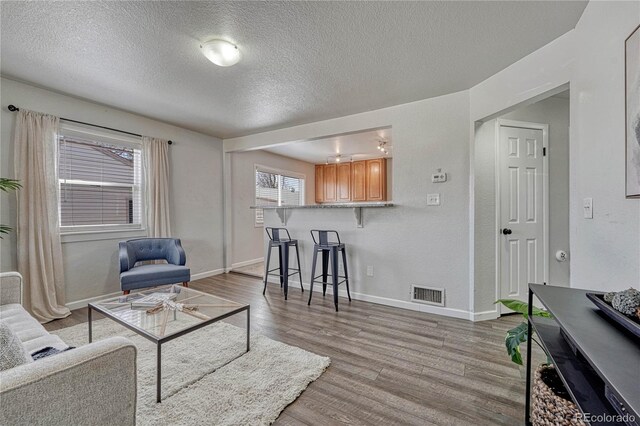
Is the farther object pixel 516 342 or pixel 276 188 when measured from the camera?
pixel 276 188

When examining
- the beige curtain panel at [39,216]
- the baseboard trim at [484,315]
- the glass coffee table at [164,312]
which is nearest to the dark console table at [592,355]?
the baseboard trim at [484,315]

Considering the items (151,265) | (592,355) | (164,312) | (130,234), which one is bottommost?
(164,312)

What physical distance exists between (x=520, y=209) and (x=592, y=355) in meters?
2.64

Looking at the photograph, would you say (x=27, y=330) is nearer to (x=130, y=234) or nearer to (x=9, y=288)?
(x=9, y=288)

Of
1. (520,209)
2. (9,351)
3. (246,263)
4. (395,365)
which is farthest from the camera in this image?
(246,263)

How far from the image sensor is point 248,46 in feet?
6.82

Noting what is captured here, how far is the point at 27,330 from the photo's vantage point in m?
1.63

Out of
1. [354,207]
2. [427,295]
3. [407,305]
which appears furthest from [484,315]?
[354,207]

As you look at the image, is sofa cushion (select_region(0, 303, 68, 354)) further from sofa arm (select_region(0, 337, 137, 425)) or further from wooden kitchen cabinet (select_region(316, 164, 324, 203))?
wooden kitchen cabinet (select_region(316, 164, 324, 203))

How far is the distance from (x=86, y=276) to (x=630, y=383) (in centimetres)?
444

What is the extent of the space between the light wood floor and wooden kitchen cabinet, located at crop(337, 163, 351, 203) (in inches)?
153

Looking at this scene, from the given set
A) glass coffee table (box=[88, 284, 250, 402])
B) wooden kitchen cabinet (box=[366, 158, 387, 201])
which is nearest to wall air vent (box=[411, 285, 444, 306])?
glass coffee table (box=[88, 284, 250, 402])

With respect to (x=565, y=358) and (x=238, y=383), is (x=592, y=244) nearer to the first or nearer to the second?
(x=565, y=358)

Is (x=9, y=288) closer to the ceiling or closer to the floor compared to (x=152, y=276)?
closer to the ceiling
